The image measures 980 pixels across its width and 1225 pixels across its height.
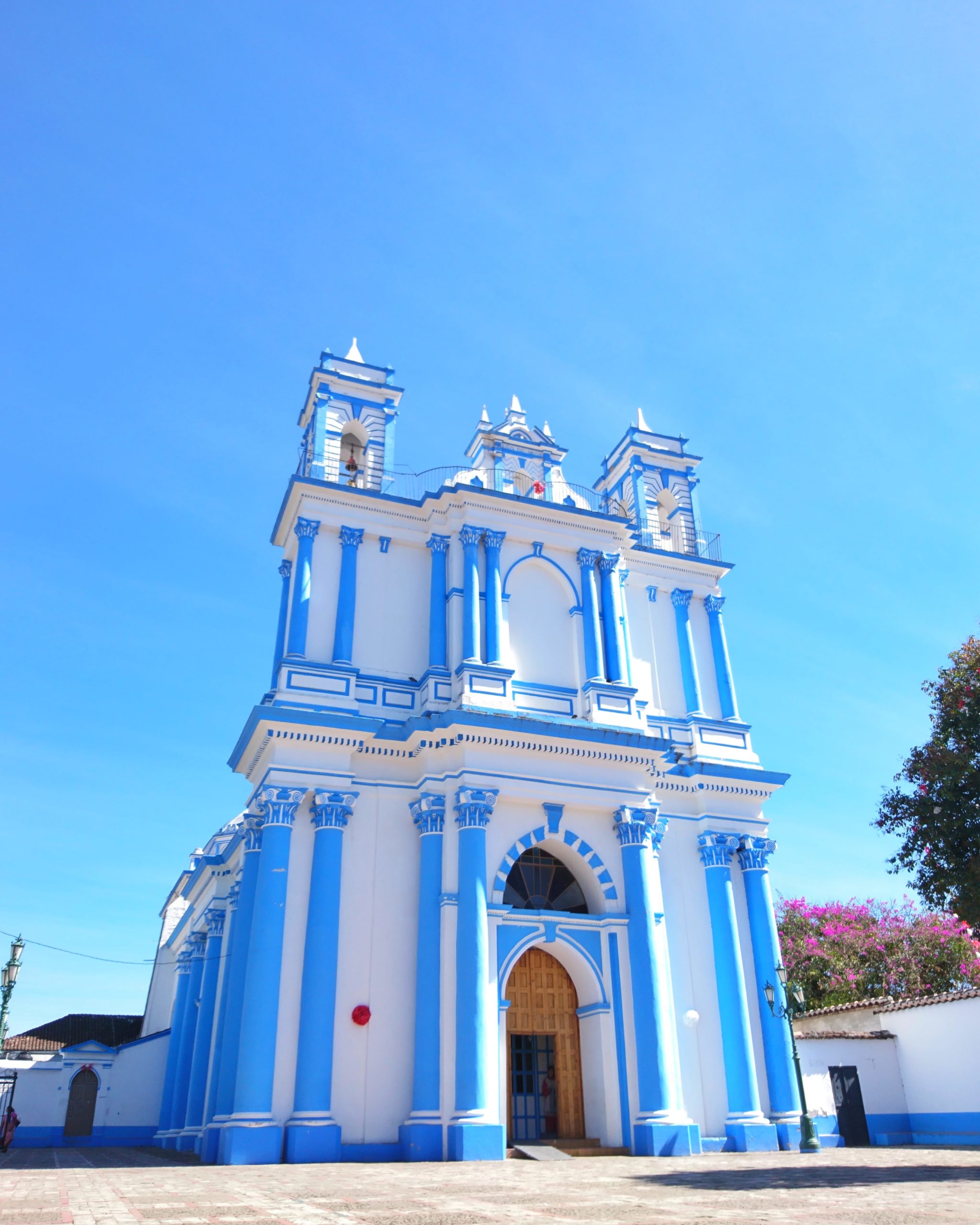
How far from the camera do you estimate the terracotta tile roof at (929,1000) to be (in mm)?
21422

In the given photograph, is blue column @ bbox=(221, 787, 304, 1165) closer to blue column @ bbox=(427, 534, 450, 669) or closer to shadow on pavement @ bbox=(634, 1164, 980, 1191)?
blue column @ bbox=(427, 534, 450, 669)

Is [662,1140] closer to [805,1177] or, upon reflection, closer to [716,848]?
[805,1177]

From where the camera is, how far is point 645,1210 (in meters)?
8.26

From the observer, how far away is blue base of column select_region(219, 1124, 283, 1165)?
14.9 metres

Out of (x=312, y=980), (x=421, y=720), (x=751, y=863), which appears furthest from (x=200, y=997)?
(x=751, y=863)

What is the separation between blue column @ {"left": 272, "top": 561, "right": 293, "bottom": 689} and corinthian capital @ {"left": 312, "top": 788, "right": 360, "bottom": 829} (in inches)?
122

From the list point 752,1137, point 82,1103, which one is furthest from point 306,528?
point 82,1103

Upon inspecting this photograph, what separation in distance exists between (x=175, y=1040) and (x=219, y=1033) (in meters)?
6.76

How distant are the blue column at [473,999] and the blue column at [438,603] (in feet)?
11.5

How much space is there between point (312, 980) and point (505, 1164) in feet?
14.2

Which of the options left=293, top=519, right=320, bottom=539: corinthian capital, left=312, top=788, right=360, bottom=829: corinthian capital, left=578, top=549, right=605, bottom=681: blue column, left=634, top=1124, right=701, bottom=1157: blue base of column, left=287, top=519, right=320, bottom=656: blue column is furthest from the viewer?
left=578, top=549, right=605, bottom=681: blue column

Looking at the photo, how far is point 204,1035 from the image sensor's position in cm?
2092

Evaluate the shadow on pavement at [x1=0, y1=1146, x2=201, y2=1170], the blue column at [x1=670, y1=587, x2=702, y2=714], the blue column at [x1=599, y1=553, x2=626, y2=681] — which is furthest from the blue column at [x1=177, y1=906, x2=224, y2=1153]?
the blue column at [x1=670, y1=587, x2=702, y2=714]

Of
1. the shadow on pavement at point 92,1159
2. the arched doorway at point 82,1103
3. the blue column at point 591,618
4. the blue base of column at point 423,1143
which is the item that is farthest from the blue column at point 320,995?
the arched doorway at point 82,1103
